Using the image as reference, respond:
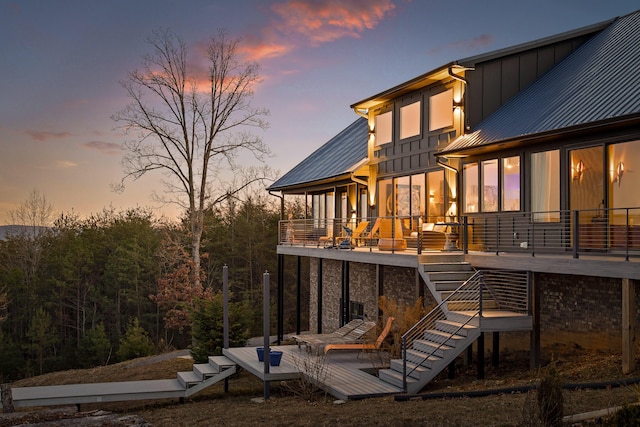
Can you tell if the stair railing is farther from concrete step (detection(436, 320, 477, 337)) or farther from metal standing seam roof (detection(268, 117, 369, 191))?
metal standing seam roof (detection(268, 117, 369, 191))

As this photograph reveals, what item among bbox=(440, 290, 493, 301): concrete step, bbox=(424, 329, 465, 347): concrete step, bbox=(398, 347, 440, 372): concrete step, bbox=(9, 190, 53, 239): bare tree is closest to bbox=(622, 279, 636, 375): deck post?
bbox=(424, 329, 465, 347): concrete step

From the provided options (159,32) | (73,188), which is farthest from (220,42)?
(73,188)

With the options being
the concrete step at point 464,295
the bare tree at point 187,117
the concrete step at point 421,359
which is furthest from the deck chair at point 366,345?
the bare tree at point 187,117

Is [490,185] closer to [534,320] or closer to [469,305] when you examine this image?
[469,305]

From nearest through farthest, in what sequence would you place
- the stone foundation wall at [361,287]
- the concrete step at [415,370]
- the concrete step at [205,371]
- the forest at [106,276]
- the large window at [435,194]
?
1. the concrete step at [415,370]
2. the concrete step at [205,371]
3. the large window at [435,194]
4. the stone foundation wall at [361,287]
5. the forest at [106,276]

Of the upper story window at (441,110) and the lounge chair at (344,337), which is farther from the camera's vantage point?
the upper story window at (441,110)

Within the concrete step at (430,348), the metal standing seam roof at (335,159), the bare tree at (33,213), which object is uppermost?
the metal standing seam roof at (335,159)

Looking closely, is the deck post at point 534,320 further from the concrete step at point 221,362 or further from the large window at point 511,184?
the concrete step at point 221,362

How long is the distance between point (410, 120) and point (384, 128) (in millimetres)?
1637

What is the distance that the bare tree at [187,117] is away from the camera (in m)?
32.8

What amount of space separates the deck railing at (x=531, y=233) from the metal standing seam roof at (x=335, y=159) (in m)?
3.33

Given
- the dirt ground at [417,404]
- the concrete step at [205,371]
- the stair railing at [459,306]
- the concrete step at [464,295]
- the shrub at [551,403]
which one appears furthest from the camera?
the concrete step at [205,371]

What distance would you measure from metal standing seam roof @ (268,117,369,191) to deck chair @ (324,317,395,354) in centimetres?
719

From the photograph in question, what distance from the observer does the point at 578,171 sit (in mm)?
14891
